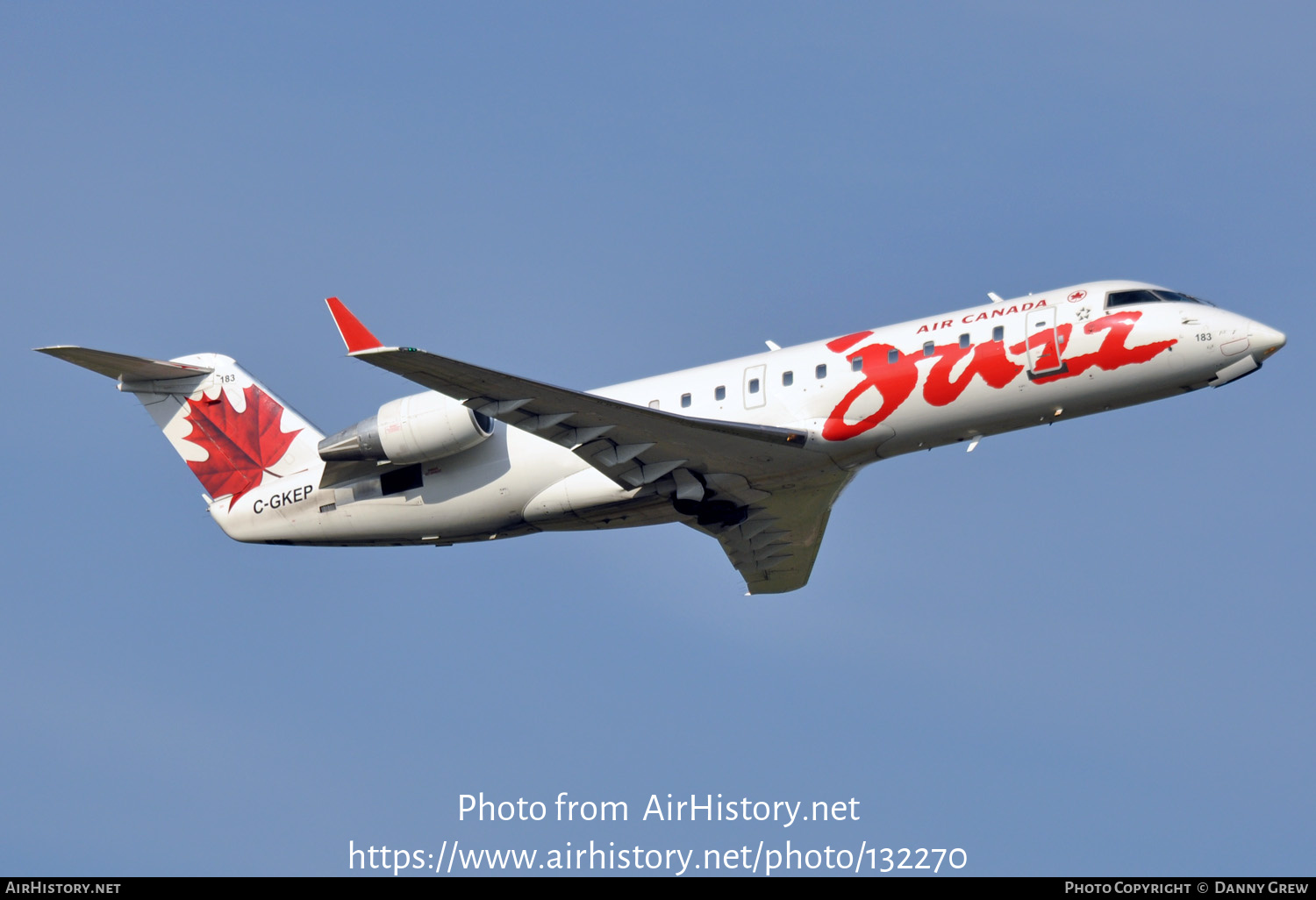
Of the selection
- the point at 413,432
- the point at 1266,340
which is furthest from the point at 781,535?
the point at 1266,340

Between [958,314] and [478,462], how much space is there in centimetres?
917

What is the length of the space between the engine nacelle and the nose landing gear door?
9780 millimetres

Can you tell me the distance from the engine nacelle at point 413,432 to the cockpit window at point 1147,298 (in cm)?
1127

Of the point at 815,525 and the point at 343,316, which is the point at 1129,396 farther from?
the point at 343,316

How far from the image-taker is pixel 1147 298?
81.7 ft

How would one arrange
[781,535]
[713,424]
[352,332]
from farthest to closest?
[781,535], [713,424], [352,332]

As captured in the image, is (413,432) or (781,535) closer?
(413,432)

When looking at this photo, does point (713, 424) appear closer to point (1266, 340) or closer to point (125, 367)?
point (1266, 340)

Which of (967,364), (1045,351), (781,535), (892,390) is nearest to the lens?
(1045,351)

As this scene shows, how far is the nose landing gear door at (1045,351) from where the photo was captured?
24.8m

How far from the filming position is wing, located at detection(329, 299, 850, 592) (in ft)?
77.2

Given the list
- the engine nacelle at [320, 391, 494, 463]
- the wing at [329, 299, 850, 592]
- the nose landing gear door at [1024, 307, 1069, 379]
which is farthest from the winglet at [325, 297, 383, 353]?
the nose landing gear door at [1024, 307, 1069, 379]

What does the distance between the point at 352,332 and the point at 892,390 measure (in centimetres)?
909
